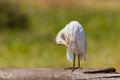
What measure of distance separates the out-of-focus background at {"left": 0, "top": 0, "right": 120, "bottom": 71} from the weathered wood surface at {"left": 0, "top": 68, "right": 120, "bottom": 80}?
10.9 feet

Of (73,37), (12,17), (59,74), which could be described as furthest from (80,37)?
(12,17)

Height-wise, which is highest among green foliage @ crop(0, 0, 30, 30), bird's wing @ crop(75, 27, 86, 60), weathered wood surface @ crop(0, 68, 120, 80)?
green foliage @ crop(0, 0, 30, 30)

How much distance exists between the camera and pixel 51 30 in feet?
51.8

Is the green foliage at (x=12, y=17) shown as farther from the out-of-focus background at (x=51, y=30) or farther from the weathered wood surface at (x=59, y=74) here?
the weathered wood surface at (x=59, y=74)

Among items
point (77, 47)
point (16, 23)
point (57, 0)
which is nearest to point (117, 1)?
point (57, 0)

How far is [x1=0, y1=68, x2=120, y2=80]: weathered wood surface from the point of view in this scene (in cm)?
583

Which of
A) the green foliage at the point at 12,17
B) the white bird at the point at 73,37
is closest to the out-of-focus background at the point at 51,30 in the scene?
the green foliage at the point at 12,17

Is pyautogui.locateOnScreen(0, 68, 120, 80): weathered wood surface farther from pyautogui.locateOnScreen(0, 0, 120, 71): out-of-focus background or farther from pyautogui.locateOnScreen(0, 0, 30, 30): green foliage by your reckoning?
pyautogui.locateOnScreen(0, 0, 30, 30): green foliage

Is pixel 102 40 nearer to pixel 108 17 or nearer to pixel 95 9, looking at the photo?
pixel 108 17

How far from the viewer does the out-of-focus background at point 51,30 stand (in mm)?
11008

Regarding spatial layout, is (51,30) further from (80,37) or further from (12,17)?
(80,37)

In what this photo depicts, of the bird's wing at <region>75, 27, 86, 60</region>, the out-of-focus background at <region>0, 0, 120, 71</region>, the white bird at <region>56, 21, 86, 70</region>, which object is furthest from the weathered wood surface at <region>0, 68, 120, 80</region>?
the out-of-focus background at <region>0, 0, 120, 71</region>

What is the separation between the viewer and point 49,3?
66.8 feet

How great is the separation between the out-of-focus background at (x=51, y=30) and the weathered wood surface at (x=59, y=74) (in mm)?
3314
